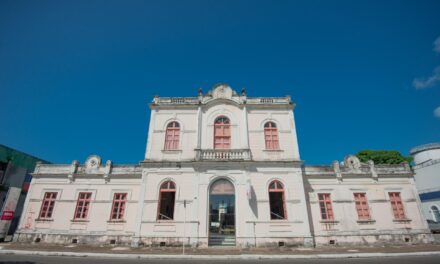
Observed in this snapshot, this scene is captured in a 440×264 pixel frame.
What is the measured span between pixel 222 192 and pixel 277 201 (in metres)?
4.25

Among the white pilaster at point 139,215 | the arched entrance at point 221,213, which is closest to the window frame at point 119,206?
the white pilaster at point 139,215

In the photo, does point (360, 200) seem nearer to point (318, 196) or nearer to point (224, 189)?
point (318, 196)

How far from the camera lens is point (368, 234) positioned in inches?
577

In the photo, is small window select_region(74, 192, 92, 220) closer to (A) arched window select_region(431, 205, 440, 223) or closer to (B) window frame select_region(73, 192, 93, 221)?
(B) window frame select_region(73, 192, 93, 221)

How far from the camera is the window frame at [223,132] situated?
52.5 feet

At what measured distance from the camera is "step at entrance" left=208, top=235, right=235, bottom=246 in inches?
525

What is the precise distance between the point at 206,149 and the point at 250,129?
154 inches

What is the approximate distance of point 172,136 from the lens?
53.2 feet

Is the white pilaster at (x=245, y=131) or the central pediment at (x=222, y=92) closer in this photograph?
the white pilaster at (x=245, y=131)

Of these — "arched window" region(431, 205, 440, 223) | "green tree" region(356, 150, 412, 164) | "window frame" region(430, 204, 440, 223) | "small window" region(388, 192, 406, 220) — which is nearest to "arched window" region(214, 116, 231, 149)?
"small window" region(388, 192, 406, 220)

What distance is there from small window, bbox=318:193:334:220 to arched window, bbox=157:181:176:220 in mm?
11022

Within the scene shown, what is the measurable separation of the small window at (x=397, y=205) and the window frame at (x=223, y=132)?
1324cm

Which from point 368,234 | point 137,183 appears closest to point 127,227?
point 137,183

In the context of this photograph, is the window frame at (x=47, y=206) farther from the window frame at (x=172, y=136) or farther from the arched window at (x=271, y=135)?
the arched window at (x=271, y=135)
